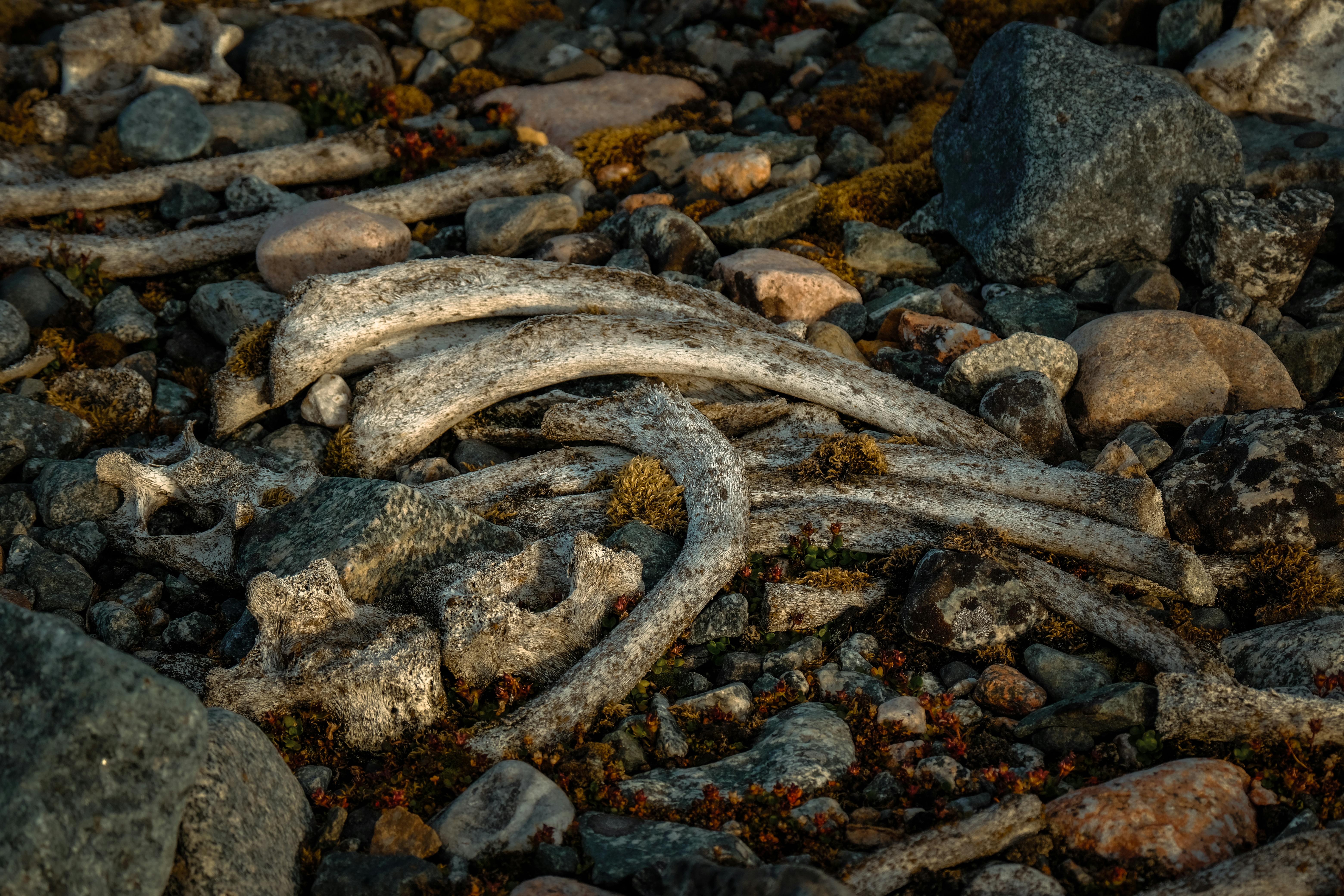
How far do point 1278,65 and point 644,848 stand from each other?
1534cm

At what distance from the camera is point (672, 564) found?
28.3 feet

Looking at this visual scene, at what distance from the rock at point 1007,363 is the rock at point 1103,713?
14.2 ft

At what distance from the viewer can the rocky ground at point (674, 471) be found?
20.2 feet

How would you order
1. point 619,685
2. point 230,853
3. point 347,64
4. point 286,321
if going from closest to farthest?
1. point 230,853
2. point 619,685
3. point 286,321
4. point 347,64

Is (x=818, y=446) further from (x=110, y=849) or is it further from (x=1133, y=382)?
(x=110, y=849)

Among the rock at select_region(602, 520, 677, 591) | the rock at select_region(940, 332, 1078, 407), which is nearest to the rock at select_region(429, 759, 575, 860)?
the rock at select_region(602, 520, 677, 591)

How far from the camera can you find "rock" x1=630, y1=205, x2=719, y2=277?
13203 mm

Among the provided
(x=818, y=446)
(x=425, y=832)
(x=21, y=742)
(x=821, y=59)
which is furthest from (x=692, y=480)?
(x=821, y=59)

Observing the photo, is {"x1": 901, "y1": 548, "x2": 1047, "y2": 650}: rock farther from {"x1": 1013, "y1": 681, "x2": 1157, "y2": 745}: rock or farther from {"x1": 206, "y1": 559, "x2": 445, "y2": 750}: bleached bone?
{"x1": 206, "y1": 559, "x2": 445, "y2": 750}: bleached bone

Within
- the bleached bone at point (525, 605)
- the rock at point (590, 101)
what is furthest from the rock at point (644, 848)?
the rock at point (590, 101)

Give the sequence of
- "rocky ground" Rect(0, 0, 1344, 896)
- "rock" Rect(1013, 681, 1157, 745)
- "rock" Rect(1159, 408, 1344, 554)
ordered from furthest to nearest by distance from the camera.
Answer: "rock" Rect(1159, 408, 1344, 554) → "rock" Rect(1013, 681, 1157, 745) → "rocky ground" Rect(0, 0, 1344, 896)

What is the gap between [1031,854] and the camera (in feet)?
20.0

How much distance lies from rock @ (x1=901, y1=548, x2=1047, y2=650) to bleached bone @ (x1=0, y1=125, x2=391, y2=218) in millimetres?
11798

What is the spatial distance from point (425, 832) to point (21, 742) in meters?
2.39
